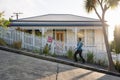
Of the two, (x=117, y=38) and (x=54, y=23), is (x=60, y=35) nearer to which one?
(x=54, y=23)

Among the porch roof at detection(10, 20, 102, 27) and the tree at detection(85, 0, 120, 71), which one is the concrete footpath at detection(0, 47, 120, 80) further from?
the porch roof at detection(10, 20, 102, 27)

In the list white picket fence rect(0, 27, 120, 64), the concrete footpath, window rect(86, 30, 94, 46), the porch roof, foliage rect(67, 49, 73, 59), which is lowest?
the concrete footpath

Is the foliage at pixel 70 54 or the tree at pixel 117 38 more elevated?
the tree at pixel 117 38

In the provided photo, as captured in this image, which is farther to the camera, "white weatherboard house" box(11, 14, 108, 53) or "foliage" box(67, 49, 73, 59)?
"white weatherboard house" box(11, 14, 108, 53)

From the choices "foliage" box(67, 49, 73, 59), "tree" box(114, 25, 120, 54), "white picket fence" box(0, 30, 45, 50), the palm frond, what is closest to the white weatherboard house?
"tree" box(114, 25, 120, 54)

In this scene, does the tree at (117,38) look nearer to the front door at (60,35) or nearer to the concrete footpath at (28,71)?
the front door at (60,35)

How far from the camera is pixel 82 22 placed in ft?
105

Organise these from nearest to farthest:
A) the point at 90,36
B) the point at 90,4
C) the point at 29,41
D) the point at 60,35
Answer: the point at 90,4
the point at 29,41
the point at 90,36
the point at 60,35

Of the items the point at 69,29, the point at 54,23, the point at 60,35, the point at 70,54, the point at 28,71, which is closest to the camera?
the point at 28,71

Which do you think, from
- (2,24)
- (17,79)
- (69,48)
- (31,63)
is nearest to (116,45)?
(69,48)

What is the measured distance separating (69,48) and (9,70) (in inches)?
595

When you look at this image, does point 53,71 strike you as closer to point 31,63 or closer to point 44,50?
point 31,63

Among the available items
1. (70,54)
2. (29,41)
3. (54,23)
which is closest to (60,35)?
(54,23)

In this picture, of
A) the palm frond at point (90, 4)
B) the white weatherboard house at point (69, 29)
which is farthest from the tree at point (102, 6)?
the white weatherboard house at point (69, 29)
